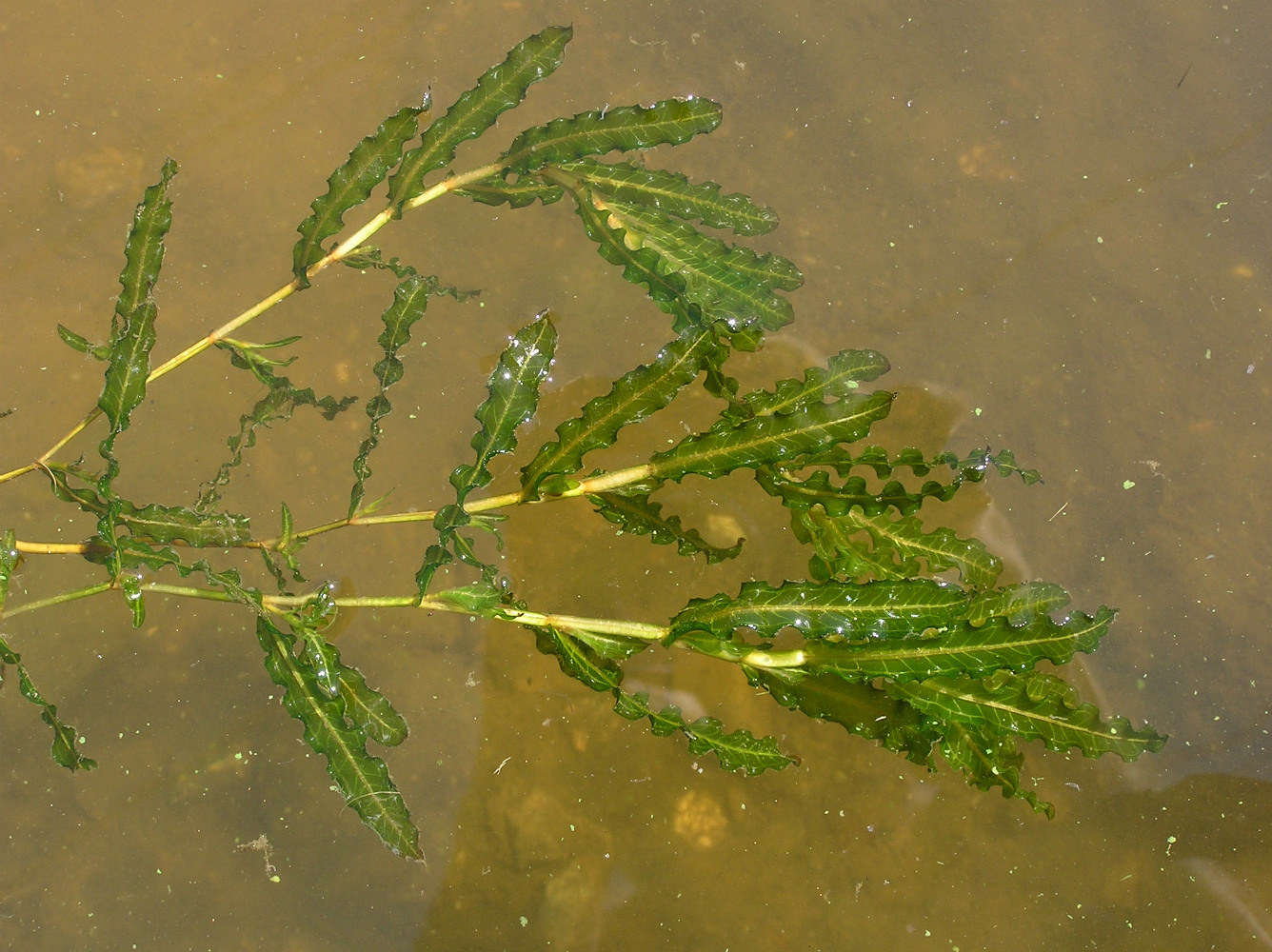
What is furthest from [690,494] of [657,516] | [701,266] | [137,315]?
[137,315]

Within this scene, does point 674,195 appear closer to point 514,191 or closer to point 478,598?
point 514,191

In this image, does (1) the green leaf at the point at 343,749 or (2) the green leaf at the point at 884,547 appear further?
(2) the green leaf at the point at 884,547

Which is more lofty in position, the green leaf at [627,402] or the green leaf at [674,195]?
the green leaf at [674,195]

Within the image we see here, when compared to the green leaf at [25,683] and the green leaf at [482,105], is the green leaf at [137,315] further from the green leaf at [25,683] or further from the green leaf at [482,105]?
the green leaf at [482,105]

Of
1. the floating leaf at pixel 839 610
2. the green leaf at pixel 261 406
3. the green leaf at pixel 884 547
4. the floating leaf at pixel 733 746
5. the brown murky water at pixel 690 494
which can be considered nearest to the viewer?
the floating leaf at pixel 839 610

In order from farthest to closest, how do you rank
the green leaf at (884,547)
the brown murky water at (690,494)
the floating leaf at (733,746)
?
the brown murky water at (690,494) < the green leaf at (884,547) < the floating leaf at (733,746)

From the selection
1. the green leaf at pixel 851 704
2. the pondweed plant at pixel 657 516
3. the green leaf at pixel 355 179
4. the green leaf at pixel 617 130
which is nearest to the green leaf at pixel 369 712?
the pondweed plant at pixel 657 516

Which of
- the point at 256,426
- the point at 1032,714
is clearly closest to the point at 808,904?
the point at 1032,714

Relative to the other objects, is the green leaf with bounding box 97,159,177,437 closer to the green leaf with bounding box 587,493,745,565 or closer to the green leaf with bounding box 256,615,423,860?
the green leaf with bounding box 256,615,423,860

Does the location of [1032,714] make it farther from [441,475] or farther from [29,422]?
[29,422]
